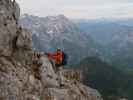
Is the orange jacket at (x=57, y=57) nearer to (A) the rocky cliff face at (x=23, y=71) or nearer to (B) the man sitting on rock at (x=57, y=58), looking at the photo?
(B) the man sitting on rock at (x=57, y=58)

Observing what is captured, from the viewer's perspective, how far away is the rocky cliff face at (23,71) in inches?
2406

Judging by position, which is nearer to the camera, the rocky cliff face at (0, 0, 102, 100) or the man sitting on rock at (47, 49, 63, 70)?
the rocky cliff face at (0, 0, 102, 100)

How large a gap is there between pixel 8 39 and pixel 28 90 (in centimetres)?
1060

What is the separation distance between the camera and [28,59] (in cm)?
6975

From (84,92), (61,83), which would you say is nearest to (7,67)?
(61,83)

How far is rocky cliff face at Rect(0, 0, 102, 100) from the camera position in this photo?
6112 centimetres

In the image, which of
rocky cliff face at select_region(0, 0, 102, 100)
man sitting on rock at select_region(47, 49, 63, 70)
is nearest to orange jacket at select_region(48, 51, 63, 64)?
man sitting on rock at select_region(47, 49, 63, 70)

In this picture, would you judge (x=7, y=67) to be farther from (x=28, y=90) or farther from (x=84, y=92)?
(x=84, y=92)

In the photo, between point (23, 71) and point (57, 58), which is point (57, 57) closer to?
point (57, 58)

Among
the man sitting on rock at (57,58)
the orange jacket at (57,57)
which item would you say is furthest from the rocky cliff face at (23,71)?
the orange jacket at (57,57)

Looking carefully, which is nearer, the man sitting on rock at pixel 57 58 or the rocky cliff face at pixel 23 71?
the rocky cliff face at pixel 23 71

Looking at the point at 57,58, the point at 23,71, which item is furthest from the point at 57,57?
the point at 23,71

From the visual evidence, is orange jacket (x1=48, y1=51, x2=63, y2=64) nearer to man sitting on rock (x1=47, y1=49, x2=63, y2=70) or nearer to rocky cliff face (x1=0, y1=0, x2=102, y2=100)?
man sitting on rock (x1=47, y1=49, x2=63, y2=70)

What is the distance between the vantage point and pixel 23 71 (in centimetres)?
6519
